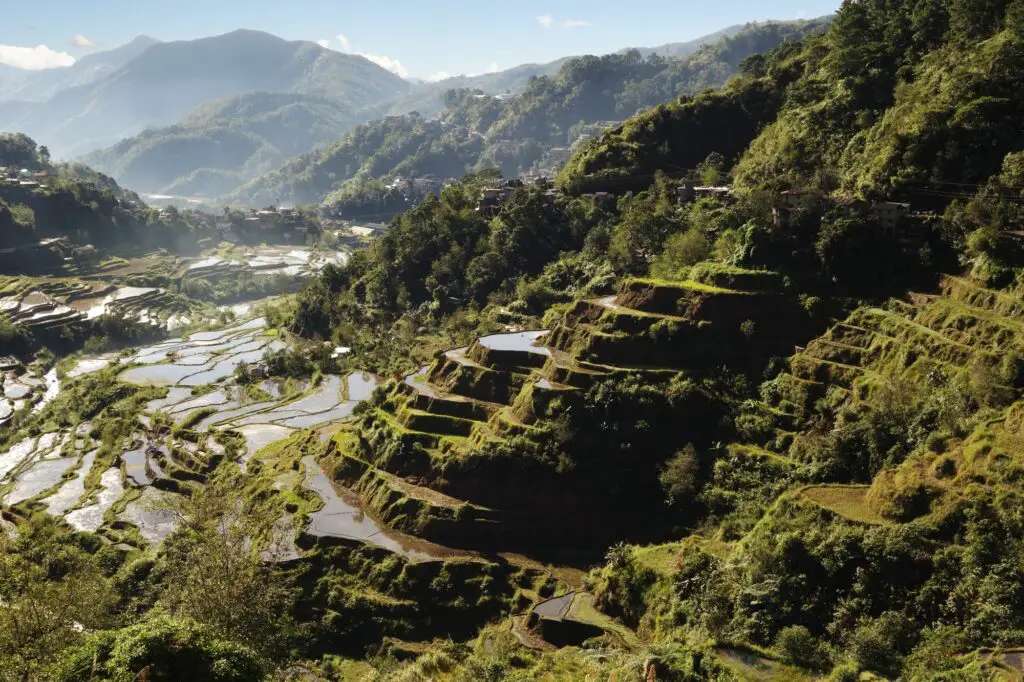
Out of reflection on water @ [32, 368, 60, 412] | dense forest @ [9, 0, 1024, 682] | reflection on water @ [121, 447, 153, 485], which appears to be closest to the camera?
dense forest @ [9, 0, 1024, 682]

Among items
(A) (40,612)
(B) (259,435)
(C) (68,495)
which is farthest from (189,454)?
(A) (40,612)

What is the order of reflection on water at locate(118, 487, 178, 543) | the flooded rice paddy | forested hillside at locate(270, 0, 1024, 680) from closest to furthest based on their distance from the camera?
forested hillside at locate(270, 0, 1024, 680), the flooded rice paddy, reflection on water at locate(118, 487, 178, 543)

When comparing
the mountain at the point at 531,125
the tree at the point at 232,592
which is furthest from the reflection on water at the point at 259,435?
the mountain at the point at 531,125

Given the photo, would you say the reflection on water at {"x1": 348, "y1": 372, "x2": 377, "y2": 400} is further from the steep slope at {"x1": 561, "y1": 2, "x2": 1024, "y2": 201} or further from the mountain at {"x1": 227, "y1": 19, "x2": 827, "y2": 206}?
the mountain at {"x1": 227, "y1": 19, "x2": 827, "y2": 206}

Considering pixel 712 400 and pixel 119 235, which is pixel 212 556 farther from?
pixel 119 235

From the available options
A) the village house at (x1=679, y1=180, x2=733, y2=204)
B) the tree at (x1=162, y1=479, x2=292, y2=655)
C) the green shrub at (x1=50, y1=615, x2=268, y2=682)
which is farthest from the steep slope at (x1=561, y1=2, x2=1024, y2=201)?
the green shrub at (x1=50, y1=615, x2=268, y2=682)

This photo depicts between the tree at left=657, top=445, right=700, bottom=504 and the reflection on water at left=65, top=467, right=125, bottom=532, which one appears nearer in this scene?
the tree at left=657, top=445, right=700, bottom=504

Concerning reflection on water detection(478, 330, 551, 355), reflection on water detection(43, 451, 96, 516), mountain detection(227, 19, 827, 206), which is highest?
mountain detection(227, 19, 827, 206)

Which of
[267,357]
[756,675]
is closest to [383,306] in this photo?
[267,357]

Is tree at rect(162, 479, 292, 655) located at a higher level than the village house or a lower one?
lower
